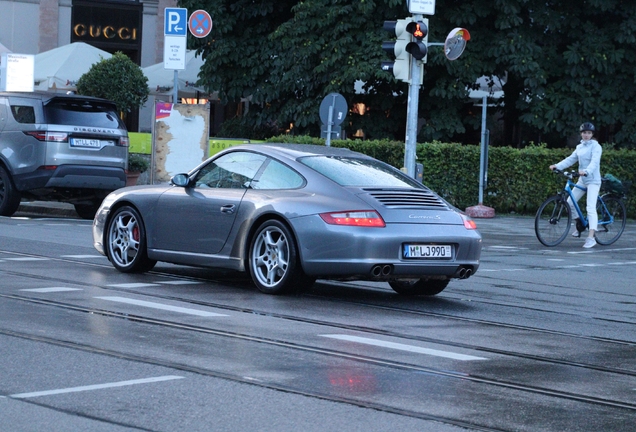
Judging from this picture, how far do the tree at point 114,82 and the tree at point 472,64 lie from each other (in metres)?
2.60

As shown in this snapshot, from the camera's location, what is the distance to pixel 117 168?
2078cm

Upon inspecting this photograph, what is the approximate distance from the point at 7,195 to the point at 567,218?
28.5 ft

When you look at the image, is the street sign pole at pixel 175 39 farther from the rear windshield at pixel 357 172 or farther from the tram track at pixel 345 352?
the tram track at pixel 345 352

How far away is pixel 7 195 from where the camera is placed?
66.6ft

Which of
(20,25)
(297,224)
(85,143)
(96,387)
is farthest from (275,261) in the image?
(20,25)

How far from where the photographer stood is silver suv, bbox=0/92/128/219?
20000mm

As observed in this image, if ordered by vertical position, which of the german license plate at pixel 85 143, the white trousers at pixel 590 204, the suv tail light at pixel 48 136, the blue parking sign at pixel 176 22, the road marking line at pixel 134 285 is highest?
the blue parking sign at pixel 176 22

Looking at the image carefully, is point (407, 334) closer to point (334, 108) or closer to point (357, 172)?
point (357, 172)

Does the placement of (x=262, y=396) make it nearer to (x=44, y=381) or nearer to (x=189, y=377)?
(x=189, y=377)

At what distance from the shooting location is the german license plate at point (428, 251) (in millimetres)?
10250

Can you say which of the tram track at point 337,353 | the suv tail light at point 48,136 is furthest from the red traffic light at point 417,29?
the tram track at point 337,353

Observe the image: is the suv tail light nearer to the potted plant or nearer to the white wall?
the potted plant

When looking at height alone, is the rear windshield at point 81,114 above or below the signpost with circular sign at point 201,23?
below

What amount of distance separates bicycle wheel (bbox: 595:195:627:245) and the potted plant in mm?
10179
